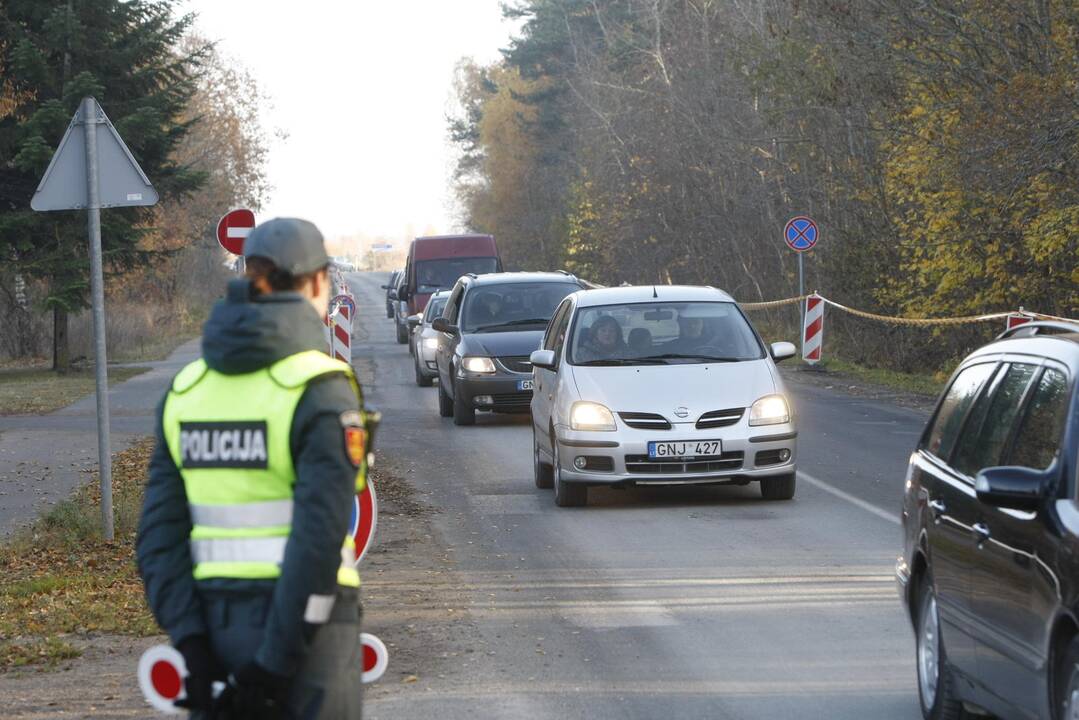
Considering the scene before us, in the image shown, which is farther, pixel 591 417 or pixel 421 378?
pixel 421 378

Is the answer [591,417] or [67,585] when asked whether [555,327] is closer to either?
[591,417]

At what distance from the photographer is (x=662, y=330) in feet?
44.5

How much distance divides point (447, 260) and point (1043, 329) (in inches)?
1317

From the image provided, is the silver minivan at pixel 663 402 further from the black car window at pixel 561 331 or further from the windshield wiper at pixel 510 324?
the windshield wiper at pixel 510 324

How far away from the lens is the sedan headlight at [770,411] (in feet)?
41.3

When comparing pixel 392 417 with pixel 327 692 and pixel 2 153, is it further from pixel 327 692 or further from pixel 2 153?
pixel 327 692

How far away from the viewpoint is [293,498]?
364 centimetres

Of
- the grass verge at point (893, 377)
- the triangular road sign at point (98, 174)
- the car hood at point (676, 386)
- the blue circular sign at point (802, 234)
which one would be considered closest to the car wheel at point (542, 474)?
the car hood at point (676, 386)

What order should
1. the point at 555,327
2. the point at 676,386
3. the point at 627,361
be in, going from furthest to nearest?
the point at 555,327
the point at 627,361
the point at 676,386

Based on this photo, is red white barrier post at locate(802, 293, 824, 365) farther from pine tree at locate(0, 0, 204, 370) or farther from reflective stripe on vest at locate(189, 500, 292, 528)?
reflective stripe on vest at locate(189, 500, 292, 528)

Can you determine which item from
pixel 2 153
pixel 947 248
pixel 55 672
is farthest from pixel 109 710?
pixel 2 153

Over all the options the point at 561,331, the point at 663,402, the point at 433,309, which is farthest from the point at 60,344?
the point at 663,402

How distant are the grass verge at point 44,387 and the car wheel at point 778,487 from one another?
48.1 feet

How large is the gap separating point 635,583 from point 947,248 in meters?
16.0
